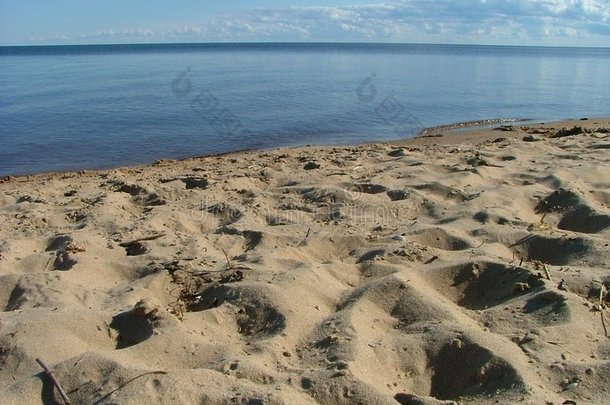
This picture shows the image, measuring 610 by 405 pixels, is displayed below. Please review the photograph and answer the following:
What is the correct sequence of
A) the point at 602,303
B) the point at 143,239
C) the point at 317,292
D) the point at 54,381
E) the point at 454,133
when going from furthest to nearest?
1. the point at 454,133
2. the point at 143,239
3. the point at 317,292
4. the point at 602,303
5. the point at 54,381

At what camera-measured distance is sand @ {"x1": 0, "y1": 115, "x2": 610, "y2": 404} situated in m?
2.09

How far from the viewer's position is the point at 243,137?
34.0 feet

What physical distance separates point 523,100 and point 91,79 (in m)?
16.0

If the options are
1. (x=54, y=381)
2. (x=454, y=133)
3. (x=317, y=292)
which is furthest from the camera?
(x=454, y=133)

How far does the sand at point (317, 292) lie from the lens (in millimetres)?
2094

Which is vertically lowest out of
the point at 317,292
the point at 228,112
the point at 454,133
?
the point at 454,133

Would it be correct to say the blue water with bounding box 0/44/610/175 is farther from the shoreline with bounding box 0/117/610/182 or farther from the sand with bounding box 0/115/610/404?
the sand with bounding box 0/115/610/404

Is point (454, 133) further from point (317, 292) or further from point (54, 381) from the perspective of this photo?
point (54, 381)

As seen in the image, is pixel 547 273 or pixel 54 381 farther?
pixel 547 273

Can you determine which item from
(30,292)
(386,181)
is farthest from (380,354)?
(386,181)

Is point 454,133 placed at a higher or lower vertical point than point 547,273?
lower

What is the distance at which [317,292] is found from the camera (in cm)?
288

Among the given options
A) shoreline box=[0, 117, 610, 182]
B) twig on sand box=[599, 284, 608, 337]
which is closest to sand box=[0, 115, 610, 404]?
twig on sand box=[599, 284, 608, 337]

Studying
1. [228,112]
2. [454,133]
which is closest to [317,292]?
[454,133]
